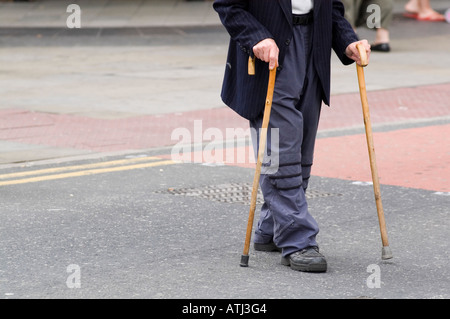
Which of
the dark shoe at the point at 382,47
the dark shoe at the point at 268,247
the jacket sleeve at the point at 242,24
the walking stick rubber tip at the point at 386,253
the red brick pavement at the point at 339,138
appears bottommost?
Answer: the dark shoe at the point at 382,47

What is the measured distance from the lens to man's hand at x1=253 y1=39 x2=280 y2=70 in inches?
197

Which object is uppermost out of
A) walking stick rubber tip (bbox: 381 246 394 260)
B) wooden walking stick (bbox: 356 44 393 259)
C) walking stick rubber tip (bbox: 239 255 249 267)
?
wooden walking stick (bbox: 356 44 393 259)

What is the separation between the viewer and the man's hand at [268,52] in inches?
197

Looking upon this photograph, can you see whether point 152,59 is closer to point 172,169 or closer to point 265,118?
point 172,169

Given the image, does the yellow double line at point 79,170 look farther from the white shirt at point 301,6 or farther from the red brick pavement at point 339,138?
the white shirt at point 301,6

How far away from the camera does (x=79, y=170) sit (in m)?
8.15

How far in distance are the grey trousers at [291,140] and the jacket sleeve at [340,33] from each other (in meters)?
0.23

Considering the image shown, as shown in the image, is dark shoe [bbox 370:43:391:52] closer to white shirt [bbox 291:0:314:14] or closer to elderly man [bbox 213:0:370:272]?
elderly man [bbox 213:0:370:272]

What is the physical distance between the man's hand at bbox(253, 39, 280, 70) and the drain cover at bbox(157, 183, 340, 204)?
2.03 m

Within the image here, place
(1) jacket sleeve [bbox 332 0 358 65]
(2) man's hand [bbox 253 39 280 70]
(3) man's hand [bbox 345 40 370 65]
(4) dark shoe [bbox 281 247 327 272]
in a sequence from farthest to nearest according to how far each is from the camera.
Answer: (1) jacket sleeve [bbox 332 0 358 65]
(3) man's hand [bbox 345 40 370 65]
(4) dark shoe [bbox 281 247 327 272]
(2) man's hand [bbox 253 39 280 70]

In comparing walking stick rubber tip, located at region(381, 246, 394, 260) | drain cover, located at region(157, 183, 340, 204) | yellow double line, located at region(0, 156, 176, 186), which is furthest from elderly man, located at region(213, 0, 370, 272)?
yellow double line, located at region(0, 156, 176, 186)

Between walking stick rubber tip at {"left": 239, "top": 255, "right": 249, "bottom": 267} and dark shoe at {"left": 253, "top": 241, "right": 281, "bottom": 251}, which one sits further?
dark shoe at {"left": 253, "top": 241, "right": 281, "bottom": 251}

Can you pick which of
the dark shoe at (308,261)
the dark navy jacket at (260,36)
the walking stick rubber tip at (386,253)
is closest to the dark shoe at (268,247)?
the dark shoe at (308,261)

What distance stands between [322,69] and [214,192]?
2.15 meters
